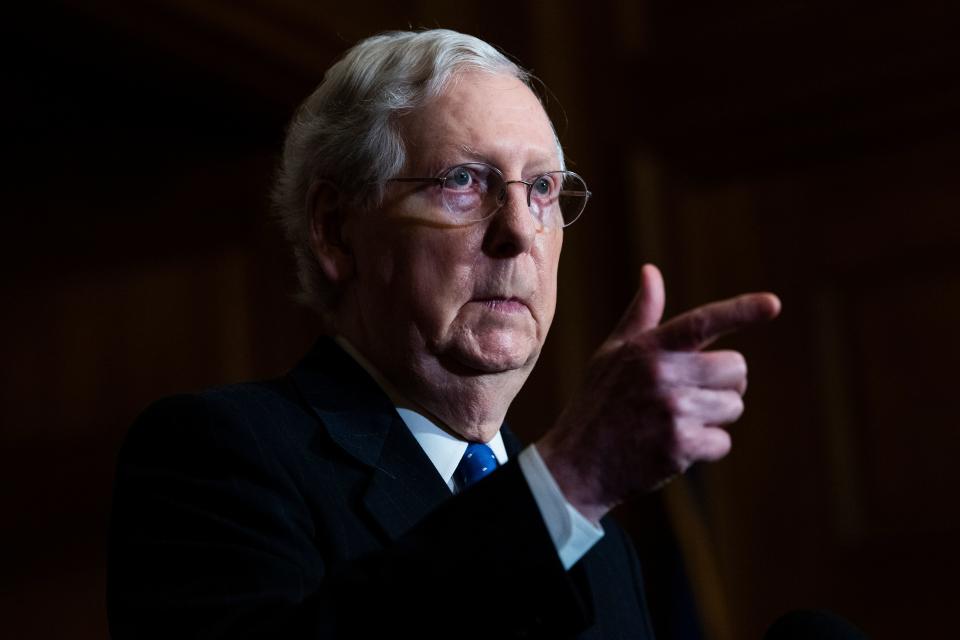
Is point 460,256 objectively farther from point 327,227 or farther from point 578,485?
point 578,485

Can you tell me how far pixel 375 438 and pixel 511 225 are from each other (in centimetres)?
37

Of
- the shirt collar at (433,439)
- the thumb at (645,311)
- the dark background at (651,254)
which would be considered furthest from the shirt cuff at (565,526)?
the dark background at (651,254)

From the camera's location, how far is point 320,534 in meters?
1.71

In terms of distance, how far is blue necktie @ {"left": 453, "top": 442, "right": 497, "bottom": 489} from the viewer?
1.97 meters

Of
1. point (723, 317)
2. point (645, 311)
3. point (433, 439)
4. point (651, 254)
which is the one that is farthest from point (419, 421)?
point (651, 254)

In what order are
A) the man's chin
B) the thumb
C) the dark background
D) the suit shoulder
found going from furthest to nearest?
the dark background, the man's chin, the suit shoulder, the thumb

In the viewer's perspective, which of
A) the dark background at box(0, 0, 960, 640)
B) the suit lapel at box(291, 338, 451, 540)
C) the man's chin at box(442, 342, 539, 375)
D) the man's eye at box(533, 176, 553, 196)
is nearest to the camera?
the suit lapel at box(291, 338, 451, 540)

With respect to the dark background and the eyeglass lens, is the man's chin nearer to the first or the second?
the eyeglass lens

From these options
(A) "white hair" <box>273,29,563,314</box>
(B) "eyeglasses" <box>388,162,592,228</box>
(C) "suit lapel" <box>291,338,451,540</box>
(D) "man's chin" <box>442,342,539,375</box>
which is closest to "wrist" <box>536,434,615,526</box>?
(C) "suit lapel" <box>291,338,451,540</box>

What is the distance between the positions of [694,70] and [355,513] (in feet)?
10.8

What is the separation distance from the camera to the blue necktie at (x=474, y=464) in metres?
1.97

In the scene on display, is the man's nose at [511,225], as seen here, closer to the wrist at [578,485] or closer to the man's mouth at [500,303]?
the man's mouth at [500,303]

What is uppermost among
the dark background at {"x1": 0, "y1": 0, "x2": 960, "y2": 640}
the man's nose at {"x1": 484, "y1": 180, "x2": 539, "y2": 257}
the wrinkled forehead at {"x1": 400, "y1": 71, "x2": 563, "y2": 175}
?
the wrinkled forehead at {"x1": 400, "y1": 71, "x2": 563, "y2": 175}

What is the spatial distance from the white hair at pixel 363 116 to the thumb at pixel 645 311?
72cm
